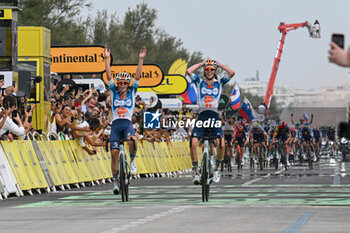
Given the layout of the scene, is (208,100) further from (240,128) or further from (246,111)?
(246,111)

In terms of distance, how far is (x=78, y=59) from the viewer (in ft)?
103

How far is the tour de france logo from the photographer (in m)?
30.4

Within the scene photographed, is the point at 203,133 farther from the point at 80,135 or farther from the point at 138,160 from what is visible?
the point at 138,160

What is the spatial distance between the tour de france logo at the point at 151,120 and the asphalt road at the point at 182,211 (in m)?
11.0

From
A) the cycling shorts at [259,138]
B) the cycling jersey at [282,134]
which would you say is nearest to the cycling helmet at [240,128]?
the cycling shorts at [259,138]

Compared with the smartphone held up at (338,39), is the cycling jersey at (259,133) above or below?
below

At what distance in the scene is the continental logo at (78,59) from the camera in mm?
31219

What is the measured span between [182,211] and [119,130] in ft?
11.5

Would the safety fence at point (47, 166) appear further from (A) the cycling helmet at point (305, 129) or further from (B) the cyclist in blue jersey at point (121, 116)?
(A) the cycling helmet at point (305, 129)

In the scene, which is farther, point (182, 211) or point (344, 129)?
point (182, 211)

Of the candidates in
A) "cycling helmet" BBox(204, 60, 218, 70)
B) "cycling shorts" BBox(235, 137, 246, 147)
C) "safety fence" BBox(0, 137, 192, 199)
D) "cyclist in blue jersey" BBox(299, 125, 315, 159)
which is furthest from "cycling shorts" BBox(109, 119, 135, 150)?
"cyclist in blue jersey" BBox(299, 125, 315, 159)

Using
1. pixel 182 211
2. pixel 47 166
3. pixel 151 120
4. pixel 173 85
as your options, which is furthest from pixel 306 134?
pixel 182 211

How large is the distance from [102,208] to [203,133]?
107 inches

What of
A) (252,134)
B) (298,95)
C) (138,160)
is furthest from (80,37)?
(298,95)
